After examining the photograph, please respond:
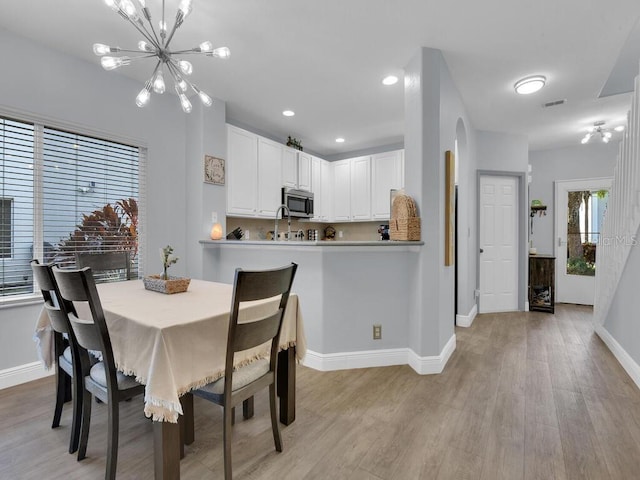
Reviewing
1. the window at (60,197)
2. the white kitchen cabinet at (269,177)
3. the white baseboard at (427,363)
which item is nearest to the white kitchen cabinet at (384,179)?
the white kitchen cabinet at (269,177)

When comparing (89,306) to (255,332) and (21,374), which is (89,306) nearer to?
(255,332)

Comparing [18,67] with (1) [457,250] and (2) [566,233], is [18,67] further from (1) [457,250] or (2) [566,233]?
(2) [566,233]

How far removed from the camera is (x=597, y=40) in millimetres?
2547

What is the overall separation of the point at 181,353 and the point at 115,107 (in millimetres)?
2780

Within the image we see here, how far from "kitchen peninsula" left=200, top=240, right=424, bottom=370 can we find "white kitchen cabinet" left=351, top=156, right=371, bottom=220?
8.45 ft

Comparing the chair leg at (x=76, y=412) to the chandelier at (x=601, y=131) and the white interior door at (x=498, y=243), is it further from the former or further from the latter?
the chandelier at (x=601, y=131)

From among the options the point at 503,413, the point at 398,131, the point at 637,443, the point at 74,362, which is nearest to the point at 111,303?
the point at 74,362

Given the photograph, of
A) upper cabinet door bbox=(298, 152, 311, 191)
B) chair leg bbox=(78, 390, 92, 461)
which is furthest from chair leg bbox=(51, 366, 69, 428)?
upper cabinet door bbox=(298, 152, 311, 191)

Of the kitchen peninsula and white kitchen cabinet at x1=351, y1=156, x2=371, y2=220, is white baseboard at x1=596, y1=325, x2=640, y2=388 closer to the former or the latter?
the kitchen peninsula

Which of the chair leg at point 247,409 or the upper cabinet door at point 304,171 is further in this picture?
the upper cabinet door at point 304,171

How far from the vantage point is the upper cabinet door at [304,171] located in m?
4.99

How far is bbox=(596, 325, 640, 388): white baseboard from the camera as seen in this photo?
2.51m

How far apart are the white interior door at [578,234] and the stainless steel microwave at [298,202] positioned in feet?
13.9

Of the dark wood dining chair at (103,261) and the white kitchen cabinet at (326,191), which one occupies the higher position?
the white kitchen cabinet at (326,191)
